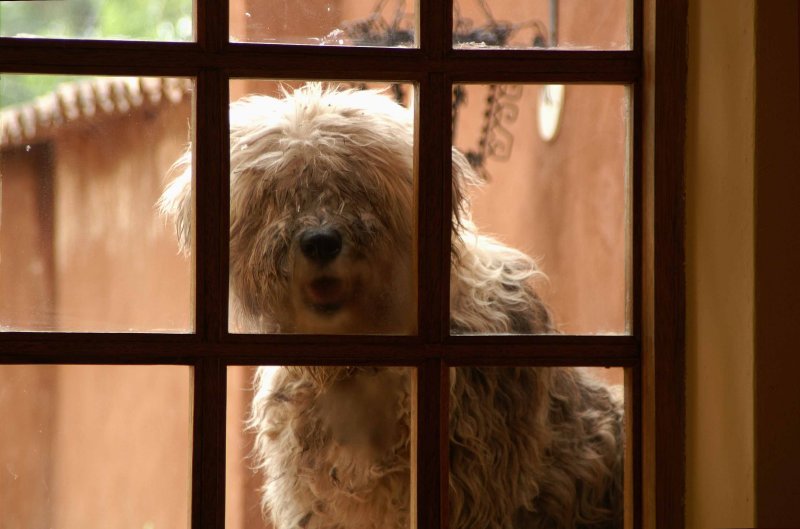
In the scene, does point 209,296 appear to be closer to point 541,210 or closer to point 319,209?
point 319,209

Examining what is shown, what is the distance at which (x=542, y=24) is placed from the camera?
119cm

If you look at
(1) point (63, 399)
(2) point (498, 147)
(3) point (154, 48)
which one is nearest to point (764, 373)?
(2) point (498, 147)

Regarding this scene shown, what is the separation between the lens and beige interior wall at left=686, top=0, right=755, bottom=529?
3.22 feet

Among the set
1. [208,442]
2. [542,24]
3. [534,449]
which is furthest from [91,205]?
[534,449]

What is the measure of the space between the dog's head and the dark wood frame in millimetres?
134

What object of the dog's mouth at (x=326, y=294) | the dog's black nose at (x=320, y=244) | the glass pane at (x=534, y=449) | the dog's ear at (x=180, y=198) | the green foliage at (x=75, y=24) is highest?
the green foliage at (x=75, y=24)

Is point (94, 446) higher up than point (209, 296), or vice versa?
point (209, 296)

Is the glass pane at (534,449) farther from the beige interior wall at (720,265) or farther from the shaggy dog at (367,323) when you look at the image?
the beige interior wall at (720,265)

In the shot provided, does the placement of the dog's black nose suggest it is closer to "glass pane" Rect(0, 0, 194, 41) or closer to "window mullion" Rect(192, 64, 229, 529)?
"window mullion" Rect(192, 64, 229, 529)

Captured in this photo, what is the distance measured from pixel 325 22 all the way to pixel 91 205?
0.40 metres

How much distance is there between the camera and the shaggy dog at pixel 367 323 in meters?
1.31

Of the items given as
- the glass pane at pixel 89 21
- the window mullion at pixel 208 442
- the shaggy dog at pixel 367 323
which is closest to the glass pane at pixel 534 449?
the shaggy dog at pixel 367 323

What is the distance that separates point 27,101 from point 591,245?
2.58 feet

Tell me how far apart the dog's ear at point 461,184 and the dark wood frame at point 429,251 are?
16 cm
